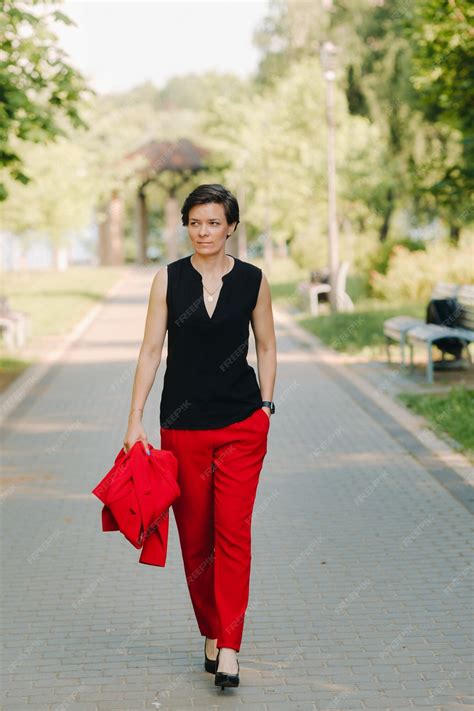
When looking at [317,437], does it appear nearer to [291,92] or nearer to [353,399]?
[353,399]

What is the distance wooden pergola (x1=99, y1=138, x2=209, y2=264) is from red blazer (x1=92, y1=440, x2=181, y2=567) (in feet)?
212

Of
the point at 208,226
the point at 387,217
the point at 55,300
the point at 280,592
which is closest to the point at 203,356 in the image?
the point at 208,226

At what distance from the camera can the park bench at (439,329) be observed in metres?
14.0

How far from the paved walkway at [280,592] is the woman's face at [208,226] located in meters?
1.72

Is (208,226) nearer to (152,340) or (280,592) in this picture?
(152,340)

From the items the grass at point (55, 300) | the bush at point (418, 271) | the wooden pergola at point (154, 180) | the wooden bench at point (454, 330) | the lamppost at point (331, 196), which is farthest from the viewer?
the wooden pergola at point (154, 180)

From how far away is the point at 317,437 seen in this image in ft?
Answer: 35.2

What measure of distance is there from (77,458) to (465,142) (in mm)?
6551

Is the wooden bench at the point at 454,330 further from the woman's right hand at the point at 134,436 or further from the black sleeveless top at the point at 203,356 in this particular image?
the woman's right hand at the point at 134,436

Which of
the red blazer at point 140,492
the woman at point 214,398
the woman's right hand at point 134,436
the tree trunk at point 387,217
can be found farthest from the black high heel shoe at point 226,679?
the tree trunk at point 387,217

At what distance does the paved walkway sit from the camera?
15.6 ft

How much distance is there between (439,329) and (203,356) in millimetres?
10044

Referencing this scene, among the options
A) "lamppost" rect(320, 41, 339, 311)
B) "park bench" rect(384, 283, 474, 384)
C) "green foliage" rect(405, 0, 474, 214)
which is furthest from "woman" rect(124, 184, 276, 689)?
"lamppost" rect(320, 41, 339, 311)

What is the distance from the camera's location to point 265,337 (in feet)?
16.1
